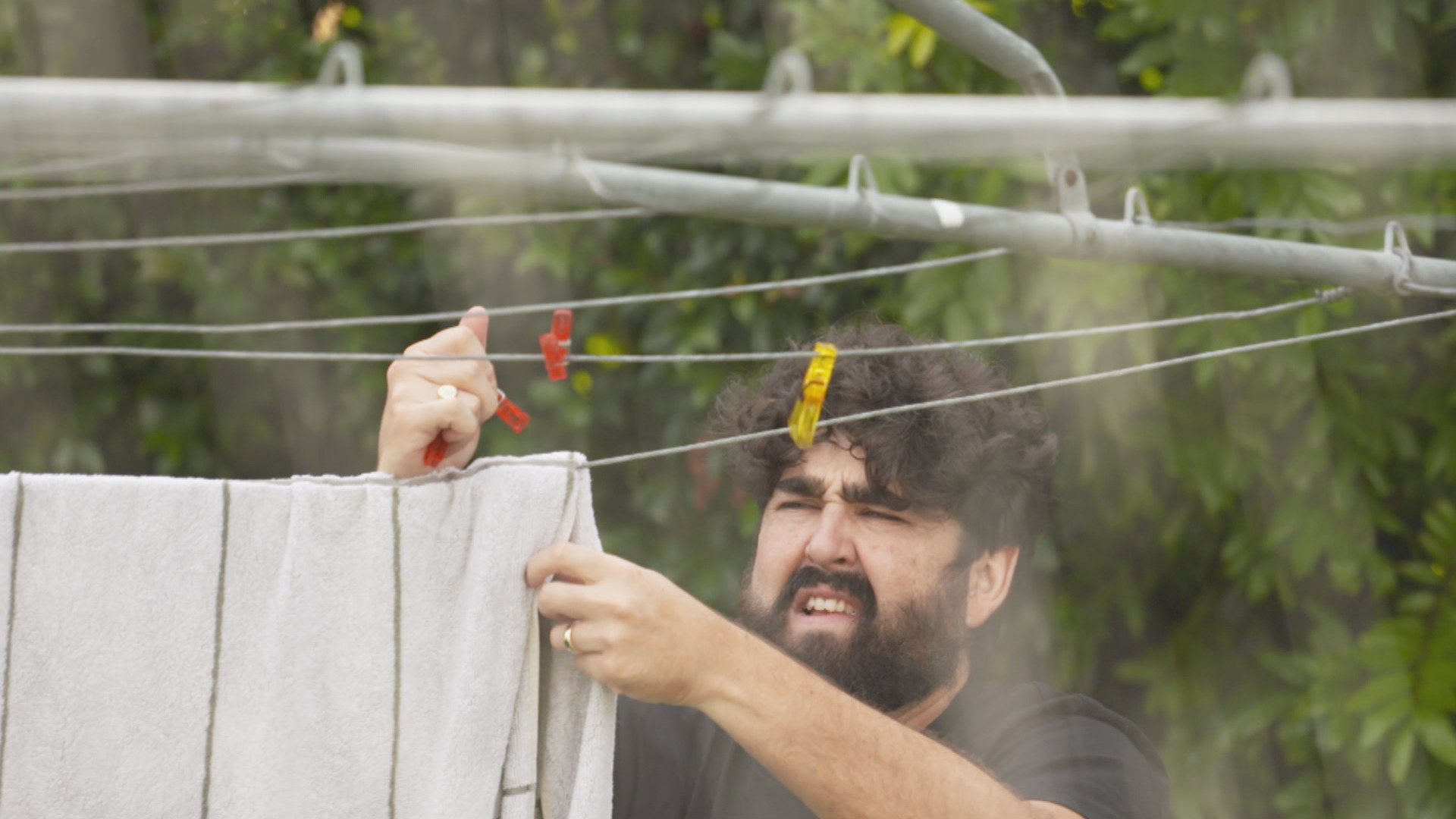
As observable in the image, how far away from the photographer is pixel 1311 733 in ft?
5.87

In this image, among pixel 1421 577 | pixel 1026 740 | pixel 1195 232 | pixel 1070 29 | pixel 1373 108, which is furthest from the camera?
pixel 1070 29

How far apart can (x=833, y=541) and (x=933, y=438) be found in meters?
0.17

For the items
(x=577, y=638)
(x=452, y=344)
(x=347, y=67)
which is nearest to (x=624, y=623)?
(x=577, y=638)

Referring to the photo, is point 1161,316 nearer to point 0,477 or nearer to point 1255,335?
point 1255,335

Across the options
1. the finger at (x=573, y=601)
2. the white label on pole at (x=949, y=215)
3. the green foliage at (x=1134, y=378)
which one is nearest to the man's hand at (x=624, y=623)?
the finger at (x=573, y=601)

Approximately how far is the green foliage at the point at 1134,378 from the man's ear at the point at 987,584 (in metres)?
0.34

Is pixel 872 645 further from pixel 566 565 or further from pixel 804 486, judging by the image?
pixel 566 565

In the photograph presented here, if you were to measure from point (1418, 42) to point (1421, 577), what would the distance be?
0.76m

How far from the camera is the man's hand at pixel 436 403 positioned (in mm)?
995

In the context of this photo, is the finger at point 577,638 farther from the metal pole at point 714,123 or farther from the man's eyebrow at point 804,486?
the man's eyebrow at point 804,486

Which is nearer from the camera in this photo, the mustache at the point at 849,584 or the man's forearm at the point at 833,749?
the man's forearm at the point at 833,749

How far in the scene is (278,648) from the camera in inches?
34.4

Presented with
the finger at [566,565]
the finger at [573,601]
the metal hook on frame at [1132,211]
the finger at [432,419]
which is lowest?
the finger at [573,601]

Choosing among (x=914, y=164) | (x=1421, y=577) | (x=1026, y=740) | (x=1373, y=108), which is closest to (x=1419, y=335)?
(x=1421, y=577)
